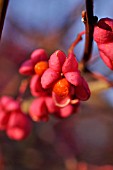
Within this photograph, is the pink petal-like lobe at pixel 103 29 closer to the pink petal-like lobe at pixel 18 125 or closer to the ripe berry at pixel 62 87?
the ripe berry at pixel 62 87

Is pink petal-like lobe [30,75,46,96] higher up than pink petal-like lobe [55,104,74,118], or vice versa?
pink petal-like lobe [30,75,46,96]

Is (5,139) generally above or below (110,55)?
below

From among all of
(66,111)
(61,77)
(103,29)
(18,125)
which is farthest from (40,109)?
(103,29)

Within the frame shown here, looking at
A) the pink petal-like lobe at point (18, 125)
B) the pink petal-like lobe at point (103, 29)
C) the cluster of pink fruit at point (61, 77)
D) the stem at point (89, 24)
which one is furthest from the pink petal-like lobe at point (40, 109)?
the pink petal-like lobe at point (103, 29)

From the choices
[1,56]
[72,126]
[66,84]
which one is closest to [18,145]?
[72,126]

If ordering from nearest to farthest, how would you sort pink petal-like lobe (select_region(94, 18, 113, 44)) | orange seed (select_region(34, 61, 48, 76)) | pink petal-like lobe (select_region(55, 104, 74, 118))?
pink petal-like lobe (select_region(94, 18, 113, 44)) → orange seed (select_region(34, 61, 48, 76)) → pink petal-like lobe (select_region(55, 104, 74, 118))

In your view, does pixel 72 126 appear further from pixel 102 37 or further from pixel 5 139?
pixel 102 37

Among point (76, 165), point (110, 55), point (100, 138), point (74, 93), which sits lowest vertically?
point (100, 138)

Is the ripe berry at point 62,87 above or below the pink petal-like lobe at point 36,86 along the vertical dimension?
above

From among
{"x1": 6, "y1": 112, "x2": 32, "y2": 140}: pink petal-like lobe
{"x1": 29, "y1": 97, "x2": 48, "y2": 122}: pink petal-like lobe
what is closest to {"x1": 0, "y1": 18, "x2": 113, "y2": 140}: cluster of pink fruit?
{"x1": 29, "y1": 97, "x2": 48, "y2": 122}: pink petal-like lobe

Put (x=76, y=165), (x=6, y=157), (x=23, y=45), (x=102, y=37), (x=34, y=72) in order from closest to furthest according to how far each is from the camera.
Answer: (x=102, y=37) < (x=34, y=72) < (x=76, y=165) < (x=6, y=157) < (x=23, y=45)

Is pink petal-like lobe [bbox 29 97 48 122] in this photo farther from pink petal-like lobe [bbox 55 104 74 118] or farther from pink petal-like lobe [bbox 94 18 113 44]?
pink petal-like lobe [bbox 94 18 113 44]
